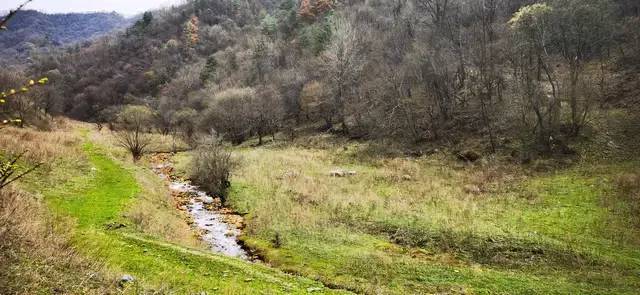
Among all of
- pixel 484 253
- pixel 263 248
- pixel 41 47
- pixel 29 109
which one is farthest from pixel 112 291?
pixel 41 47

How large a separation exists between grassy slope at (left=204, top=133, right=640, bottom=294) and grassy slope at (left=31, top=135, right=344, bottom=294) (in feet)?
11.3

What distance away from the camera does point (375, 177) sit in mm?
34094

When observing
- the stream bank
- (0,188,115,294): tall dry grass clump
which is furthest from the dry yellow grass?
(0,188,115,294): tall dry grass clump

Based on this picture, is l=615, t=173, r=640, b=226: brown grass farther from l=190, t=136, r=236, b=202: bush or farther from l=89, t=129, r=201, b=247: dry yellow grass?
l=190, t=136, r=236, b=202: bush

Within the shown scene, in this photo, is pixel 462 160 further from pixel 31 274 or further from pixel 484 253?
pixel 31 274

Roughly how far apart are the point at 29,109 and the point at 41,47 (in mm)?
174497

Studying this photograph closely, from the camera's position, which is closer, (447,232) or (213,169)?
(447,232)

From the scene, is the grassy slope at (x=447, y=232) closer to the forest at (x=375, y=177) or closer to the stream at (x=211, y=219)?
the forest at (x=375, y=177)

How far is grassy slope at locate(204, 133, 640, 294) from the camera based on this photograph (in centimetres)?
1738

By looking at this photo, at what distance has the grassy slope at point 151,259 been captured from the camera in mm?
13344

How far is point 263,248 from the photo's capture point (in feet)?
72.2

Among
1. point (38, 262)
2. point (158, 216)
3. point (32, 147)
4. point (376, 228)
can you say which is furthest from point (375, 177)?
point (38, 262)

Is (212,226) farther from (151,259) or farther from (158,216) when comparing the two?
(151,259)

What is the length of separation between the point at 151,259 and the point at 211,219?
1219cm
